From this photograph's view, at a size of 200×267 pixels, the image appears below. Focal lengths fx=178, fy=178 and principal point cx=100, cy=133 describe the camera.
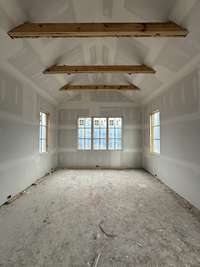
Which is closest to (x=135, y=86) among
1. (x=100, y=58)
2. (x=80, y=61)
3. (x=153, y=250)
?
(x=100, y=58)

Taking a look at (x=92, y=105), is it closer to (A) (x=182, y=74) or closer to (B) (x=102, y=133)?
(B) (x=102, y=133)

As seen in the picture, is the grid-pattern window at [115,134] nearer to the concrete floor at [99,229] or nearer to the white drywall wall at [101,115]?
the white drywall wall at [101,115]

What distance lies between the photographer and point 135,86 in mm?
6309

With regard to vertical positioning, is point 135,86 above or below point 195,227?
above

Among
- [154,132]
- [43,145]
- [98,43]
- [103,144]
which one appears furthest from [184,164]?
[43,145]

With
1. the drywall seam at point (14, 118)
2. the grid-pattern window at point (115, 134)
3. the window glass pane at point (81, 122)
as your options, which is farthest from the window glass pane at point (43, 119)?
the grid-pattern window at point (115, 134)

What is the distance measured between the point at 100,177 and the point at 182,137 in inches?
123

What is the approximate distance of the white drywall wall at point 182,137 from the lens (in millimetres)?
3383

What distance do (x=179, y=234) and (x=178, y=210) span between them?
92 cm

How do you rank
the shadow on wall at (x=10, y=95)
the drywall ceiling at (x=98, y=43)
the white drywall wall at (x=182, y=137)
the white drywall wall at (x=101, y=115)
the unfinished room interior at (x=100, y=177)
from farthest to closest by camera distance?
the white drywall wall at (x=101, y=115) → the shadow on wall at (x=10, y=95) → the white drywall wall at (x=182, y=137) → the drywall ceiling at (x=98, y=43) → the unfinished room interior at (x=100, y=177)

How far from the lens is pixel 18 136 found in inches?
163

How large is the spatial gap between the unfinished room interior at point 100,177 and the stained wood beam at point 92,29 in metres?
0.02

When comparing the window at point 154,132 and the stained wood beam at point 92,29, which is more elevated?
the stained wood beam at point 92,29

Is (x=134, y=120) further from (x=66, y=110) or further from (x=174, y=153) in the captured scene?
(x=174, y=153)
